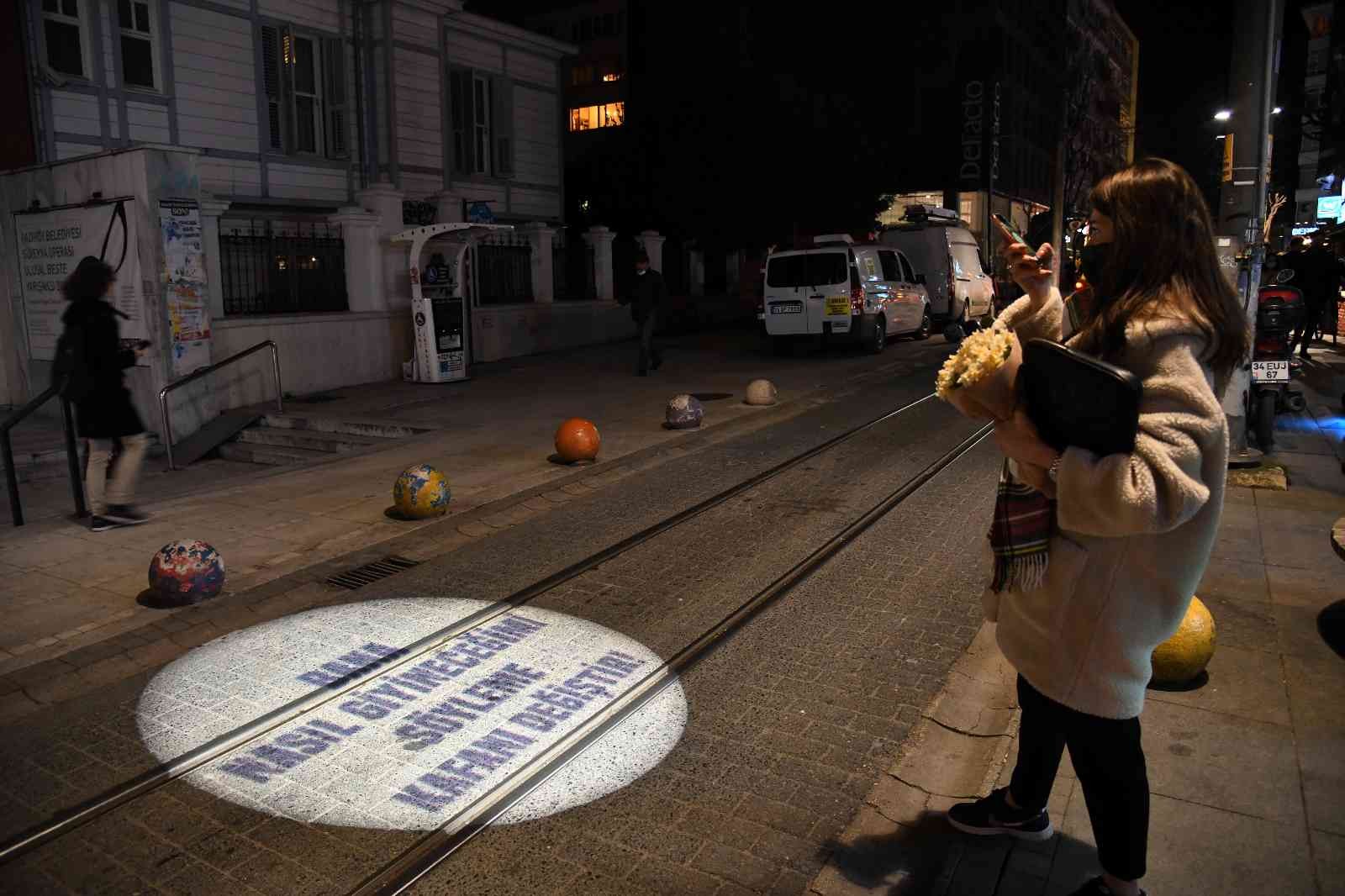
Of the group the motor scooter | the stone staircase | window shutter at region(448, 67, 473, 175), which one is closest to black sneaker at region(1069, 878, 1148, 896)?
the motor scooter

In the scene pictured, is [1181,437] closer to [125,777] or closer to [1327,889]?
[1327,889]

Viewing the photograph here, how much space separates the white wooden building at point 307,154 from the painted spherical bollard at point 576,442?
583cm

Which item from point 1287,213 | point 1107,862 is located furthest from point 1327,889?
point 1287,213

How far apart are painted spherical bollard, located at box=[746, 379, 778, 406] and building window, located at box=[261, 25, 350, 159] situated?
1195 centimetres

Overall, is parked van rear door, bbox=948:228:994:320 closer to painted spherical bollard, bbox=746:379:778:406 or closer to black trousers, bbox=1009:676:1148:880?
painted spherical bollard, bbox=746:379:778:406

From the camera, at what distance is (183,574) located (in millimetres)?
5719

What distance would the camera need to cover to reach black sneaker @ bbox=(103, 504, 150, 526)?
769 centimetres

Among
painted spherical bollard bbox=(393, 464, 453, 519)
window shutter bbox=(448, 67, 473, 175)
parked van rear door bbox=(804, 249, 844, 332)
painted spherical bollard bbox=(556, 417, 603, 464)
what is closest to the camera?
painted spherical bollard bbox=(393, 464, 453, 519)

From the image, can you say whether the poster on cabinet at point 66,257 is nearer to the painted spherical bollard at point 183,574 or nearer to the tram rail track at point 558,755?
the painted spherical bollard at point 183,574

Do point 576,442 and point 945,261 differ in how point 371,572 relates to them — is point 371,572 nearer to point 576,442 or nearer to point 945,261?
point 576,442

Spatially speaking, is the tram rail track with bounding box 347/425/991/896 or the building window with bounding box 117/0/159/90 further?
the building window with bounding box 117/0/159/90

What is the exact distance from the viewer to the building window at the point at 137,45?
16.5 m

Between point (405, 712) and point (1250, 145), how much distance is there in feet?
26.0

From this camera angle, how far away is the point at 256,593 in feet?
19.6
